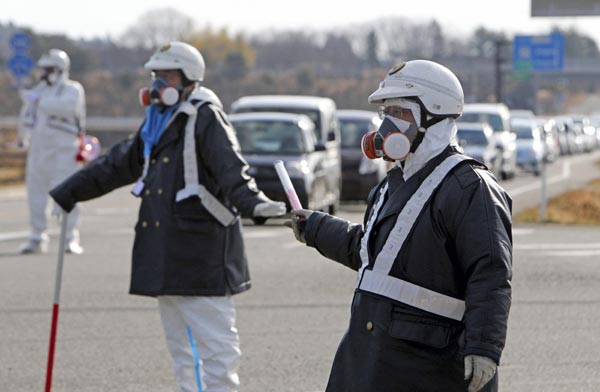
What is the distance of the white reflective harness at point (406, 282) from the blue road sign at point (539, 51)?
63.2 metres

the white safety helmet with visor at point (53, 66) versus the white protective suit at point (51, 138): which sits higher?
the white safety helmet with visor at point (53, 66)

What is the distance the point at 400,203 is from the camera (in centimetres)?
487

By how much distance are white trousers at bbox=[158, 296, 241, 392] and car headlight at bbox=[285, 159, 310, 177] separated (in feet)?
40.8

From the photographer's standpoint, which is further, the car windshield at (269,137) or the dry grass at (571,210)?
the dry grass at (571,210)

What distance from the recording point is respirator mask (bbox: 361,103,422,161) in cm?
477

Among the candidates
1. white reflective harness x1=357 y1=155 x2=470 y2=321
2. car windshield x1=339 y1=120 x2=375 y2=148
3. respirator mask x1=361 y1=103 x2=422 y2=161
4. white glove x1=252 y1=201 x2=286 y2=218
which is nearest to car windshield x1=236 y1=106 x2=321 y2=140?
car windshield x1=339 y1=120 x2=375 y2=148

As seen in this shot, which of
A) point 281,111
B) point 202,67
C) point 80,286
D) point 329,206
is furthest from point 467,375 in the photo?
point 281,111

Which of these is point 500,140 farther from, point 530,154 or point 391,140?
point 391,140

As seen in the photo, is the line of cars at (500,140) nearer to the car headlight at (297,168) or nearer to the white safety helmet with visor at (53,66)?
the car headlight at (297,168)

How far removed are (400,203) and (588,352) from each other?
4761mm

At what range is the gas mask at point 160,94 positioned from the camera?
7.04 m

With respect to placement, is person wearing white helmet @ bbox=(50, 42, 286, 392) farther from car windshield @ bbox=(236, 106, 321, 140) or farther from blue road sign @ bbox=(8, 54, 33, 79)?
blue road sign @ bbox=(8, 54, 33, 79)

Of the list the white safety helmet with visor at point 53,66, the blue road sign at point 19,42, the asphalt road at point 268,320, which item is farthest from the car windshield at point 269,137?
the blue road sign at point 19,42

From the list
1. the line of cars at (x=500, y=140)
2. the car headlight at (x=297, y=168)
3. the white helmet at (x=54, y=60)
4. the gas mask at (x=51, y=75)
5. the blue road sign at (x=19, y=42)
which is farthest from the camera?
the line of cars at (x=500, y=140)
